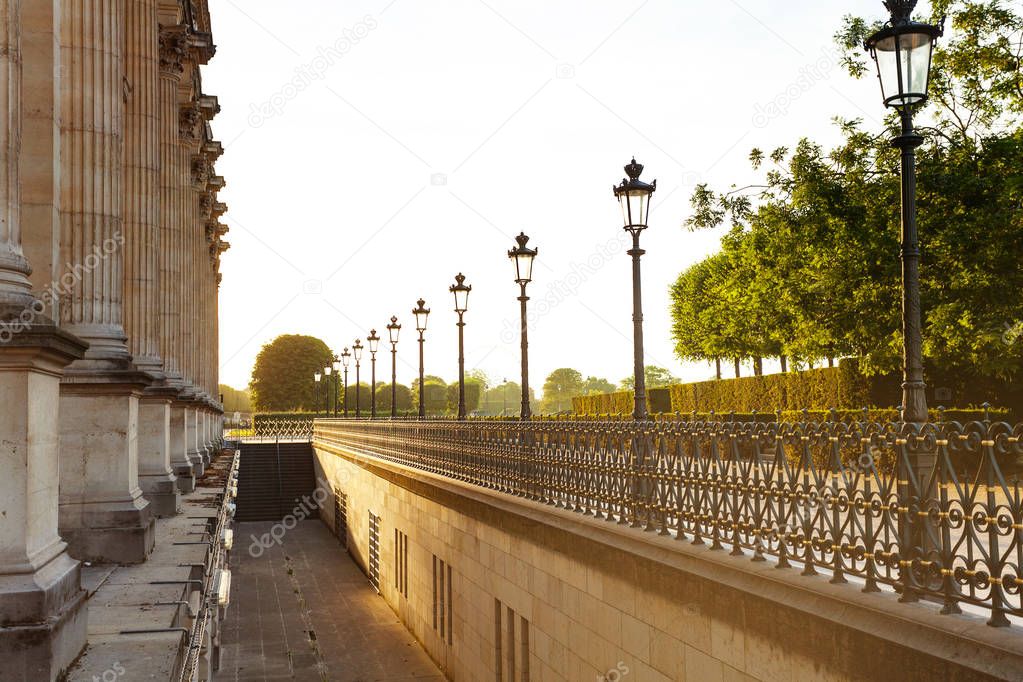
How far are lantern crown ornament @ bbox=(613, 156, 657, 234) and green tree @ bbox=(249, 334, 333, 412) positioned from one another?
4207 inches

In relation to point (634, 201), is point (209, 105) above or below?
above

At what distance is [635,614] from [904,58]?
5.82 meters

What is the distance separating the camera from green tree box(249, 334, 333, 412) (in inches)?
4624

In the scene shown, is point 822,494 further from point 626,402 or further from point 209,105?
point 626,402

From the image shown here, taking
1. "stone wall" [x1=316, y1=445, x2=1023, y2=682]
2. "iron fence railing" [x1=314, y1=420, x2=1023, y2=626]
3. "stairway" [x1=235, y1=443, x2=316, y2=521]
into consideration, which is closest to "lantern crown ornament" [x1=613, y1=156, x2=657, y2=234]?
"iron fence railing" [x1=314, y1=420, x2=1023, y2=626]

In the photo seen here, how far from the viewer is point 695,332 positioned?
235ft

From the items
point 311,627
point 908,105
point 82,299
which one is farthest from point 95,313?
point 311,627

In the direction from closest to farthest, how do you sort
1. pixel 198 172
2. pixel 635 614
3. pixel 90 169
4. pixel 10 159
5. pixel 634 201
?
pixel 10 159
pixel 635 614
pixel 90 169
pixel 634 201
pixel 198 172

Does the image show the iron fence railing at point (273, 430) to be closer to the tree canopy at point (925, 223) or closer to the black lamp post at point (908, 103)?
the tree canopy at point (925, 223)

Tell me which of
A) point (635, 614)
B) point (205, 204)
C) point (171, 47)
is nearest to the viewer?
point (635, 614)

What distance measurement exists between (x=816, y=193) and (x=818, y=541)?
16268mm

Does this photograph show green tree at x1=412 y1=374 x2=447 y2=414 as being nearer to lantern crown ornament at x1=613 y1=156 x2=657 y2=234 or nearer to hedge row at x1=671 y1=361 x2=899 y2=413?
hedge row at x1=671 y1=361 x2=899 y2=413

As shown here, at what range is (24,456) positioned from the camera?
618 cm

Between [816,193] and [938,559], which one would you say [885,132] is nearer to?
[816,193]
